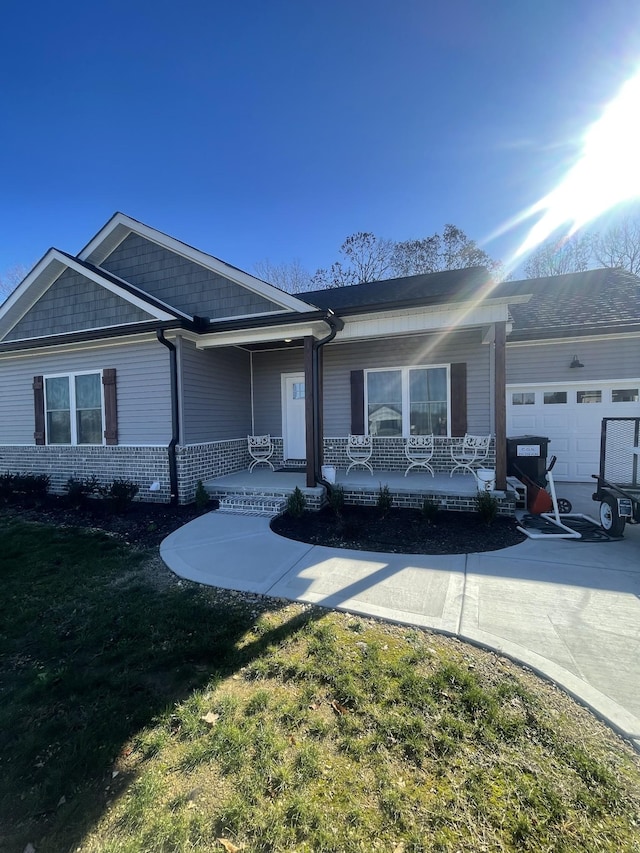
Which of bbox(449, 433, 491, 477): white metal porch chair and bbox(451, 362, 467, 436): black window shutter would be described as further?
bbox(451, 362, 467, 436): black window shutter

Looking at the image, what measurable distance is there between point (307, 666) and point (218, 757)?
2.58ft

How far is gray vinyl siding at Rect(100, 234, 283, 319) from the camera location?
767 cm

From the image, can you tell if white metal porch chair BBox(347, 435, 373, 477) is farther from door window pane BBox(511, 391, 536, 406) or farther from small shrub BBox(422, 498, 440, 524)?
door window pane BBox(511, 391, 536, 406)

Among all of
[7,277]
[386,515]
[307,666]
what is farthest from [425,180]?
[7,277]

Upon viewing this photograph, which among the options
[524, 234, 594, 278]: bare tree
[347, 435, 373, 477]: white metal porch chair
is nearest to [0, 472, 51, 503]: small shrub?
[347, 435, 373, 477]: white metal porch chair

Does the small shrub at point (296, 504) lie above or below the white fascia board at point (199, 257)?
below

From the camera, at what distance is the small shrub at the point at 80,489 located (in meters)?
6.97

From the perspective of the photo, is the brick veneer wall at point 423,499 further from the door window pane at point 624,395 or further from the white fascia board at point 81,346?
the white fascia board at point 81,346

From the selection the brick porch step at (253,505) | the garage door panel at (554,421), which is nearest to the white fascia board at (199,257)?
the brick porch step at (253,505)

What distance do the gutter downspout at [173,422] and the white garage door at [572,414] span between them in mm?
7255

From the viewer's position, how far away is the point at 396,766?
5.80 feet

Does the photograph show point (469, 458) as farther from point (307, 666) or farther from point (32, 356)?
point (32, 356)

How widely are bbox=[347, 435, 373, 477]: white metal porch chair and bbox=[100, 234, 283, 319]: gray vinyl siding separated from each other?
3261 millimetres

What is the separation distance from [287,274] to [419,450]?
1593 cm
